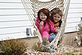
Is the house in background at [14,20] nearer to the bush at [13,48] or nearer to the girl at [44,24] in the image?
the girl at [44,24]

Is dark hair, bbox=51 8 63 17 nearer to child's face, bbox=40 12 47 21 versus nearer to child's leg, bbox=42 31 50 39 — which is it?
child's face, bbox=40 12 47 21

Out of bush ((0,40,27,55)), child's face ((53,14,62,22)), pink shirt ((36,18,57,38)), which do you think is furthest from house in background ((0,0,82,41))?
bush ((0,40,27,55))

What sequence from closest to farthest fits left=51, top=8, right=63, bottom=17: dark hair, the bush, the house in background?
the bush < the house in background < left=51, top=8, right=63, bottom=17: dark hair

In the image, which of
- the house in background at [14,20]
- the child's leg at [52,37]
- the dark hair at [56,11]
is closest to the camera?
the house in background at [14,20]

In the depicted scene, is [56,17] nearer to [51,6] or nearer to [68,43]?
[51,6]

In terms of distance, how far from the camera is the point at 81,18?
510 inches

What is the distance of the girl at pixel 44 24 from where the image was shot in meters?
10.1

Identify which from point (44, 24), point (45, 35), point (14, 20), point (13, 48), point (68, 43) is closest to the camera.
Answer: point (13, 48)

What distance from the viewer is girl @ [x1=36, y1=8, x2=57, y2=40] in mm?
10141

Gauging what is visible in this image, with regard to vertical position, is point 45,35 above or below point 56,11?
below

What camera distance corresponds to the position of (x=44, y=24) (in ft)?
33.6

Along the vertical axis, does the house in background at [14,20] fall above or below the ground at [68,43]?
above

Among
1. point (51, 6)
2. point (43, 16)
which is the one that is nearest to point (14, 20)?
point (43, 16)

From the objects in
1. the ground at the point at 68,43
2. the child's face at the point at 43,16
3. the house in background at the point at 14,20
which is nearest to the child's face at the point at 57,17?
the child's face at the point at 43,16
